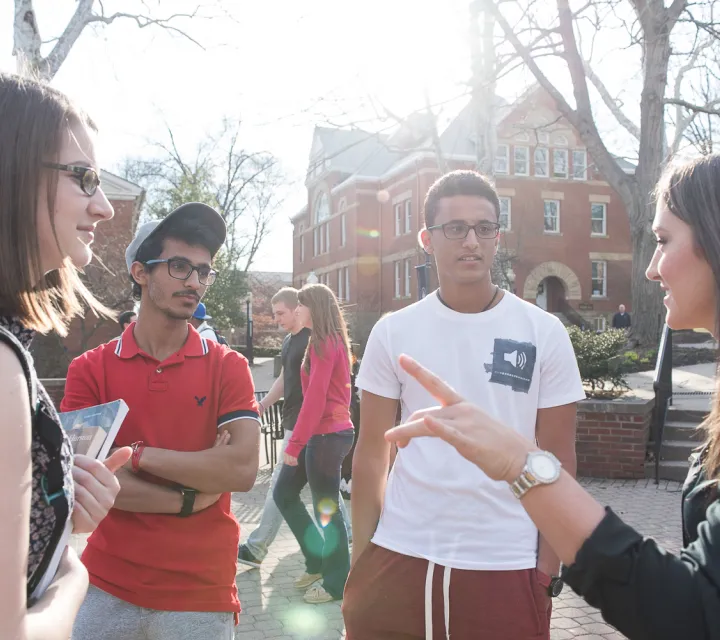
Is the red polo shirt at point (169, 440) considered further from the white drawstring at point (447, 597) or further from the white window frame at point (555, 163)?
the white window frame at point (555, 163)

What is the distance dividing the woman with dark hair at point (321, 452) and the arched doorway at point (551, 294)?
3182 centimetres

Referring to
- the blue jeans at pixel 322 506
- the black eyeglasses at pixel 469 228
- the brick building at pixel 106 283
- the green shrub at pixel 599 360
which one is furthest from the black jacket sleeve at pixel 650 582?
the brick building at pixel 106 283

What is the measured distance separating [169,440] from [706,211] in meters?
1.90

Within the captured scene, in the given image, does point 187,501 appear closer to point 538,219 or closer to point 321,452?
point 321,452

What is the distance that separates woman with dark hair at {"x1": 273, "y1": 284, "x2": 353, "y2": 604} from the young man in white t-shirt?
2.45 meters

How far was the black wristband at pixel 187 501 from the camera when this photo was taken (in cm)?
232

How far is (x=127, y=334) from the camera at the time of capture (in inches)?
104

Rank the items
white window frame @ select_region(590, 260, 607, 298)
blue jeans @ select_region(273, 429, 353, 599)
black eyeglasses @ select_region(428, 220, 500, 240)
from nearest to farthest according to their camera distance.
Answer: black eyeglasses @ select_region(428, 220, 500, 240) → blue jeans @ select_region(273, 429, 353, 599) → white window frame @ select_region(590, 260, 607, 298)

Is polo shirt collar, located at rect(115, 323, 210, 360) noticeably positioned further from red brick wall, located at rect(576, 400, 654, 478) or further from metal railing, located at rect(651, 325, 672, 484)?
metal railing, located at rect(651, 325, 672, 484)

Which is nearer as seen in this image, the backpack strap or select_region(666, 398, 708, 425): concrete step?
the backpack strap

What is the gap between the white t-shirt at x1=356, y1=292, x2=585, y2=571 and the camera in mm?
2324

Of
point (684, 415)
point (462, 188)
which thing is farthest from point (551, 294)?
point (462, 188)

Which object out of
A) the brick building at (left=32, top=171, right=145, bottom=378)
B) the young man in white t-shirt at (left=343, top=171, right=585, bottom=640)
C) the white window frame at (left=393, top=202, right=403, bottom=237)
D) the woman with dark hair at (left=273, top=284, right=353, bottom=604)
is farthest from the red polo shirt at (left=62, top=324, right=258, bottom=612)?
the white window frame at (left=393, top=202, right=403, bottom=237)

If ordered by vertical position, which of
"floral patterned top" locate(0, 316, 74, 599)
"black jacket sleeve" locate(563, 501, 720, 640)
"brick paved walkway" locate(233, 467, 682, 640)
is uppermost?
"floral patterned top" locate(0, 316, 74, 599)
